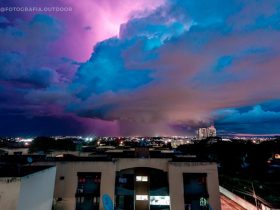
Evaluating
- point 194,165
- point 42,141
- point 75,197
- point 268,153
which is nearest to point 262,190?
point 194,165

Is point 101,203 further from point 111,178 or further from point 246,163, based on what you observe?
point 246,163

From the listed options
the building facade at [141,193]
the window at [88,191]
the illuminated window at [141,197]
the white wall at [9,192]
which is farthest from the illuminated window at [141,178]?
the white wall at [9,192]

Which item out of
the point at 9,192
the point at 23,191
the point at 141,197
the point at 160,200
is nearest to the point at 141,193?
the point at 141,197

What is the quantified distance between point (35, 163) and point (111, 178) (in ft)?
33.9

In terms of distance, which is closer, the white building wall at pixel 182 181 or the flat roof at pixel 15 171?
the flat roof at pixel 15 171

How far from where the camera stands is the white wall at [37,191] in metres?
16.4

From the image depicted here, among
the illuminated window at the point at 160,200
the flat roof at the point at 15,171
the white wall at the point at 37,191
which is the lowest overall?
the illuminated window at the point at 160,200

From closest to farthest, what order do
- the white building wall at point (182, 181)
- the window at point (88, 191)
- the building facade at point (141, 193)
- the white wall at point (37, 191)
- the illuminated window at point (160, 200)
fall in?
the white wall at point (37, 191) → the white building wall at point (182, 181) → the building facade at point (141, 193) → the window at point (88, 191) → the illuminated window at point (160, 200)

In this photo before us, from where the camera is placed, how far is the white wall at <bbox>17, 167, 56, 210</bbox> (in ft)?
53.9

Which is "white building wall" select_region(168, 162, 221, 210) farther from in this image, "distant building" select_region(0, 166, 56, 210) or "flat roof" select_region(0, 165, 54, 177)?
"flat roof" select_region(0, 165, 54, 177)

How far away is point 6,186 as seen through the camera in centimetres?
1591

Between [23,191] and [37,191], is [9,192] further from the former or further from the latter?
[37,191]

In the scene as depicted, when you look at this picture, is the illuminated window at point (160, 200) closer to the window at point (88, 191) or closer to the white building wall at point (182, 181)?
the white building wall at point (182, 181)

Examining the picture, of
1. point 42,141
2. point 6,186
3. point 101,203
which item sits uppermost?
point 42,141
